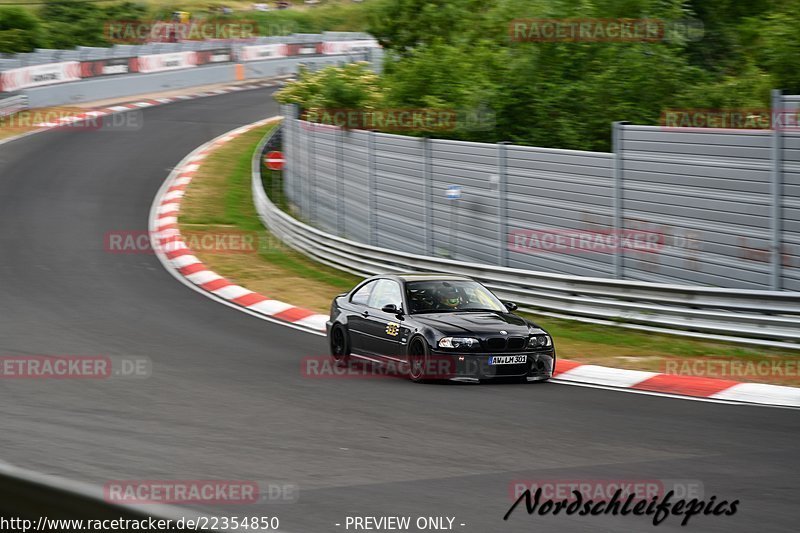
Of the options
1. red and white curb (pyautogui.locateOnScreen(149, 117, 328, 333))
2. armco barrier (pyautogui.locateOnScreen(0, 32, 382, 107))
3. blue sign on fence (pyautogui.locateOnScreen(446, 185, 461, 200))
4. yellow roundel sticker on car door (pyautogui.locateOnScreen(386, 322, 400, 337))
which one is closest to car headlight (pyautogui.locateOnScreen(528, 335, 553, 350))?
yellow roundel sticker on car door (pyautogui.locateOnScreen(386, 322, 400, 337))

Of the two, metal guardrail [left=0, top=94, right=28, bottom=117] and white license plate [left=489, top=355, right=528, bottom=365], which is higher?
metal guardrail [left=0, top=94, right=28, bottom=117]

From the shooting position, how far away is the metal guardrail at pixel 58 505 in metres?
3.68

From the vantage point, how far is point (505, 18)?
28.1 m

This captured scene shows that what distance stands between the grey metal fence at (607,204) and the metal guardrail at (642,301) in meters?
0.42

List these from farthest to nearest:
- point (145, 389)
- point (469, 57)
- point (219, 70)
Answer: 1. point (219, 70)
2. point (469, 57)
3. point (145, 389)

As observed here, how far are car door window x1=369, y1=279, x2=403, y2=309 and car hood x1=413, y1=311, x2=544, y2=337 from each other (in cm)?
63

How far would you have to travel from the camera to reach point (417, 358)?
40.2 feet

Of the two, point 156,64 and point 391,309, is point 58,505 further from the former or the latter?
point 156,64

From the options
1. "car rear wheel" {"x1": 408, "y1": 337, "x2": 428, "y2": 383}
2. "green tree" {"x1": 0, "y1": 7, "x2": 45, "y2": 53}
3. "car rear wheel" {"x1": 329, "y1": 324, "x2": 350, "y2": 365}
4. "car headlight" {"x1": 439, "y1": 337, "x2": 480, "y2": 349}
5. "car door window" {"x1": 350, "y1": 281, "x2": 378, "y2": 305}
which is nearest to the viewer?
"car headlight" {"x1": 439, "y1": 337, "x2": 480, "y2": 349}

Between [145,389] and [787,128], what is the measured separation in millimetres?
8682

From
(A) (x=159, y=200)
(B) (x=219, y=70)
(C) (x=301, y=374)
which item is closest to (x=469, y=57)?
(A) (x=159, y=200)

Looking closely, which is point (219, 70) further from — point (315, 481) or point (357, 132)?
point (315, 481)

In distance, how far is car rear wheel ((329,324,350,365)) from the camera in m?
13.7

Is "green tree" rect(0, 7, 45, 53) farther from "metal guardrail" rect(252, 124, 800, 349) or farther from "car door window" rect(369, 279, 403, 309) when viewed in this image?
"car door window" rect(369, 279, 403, 309)
